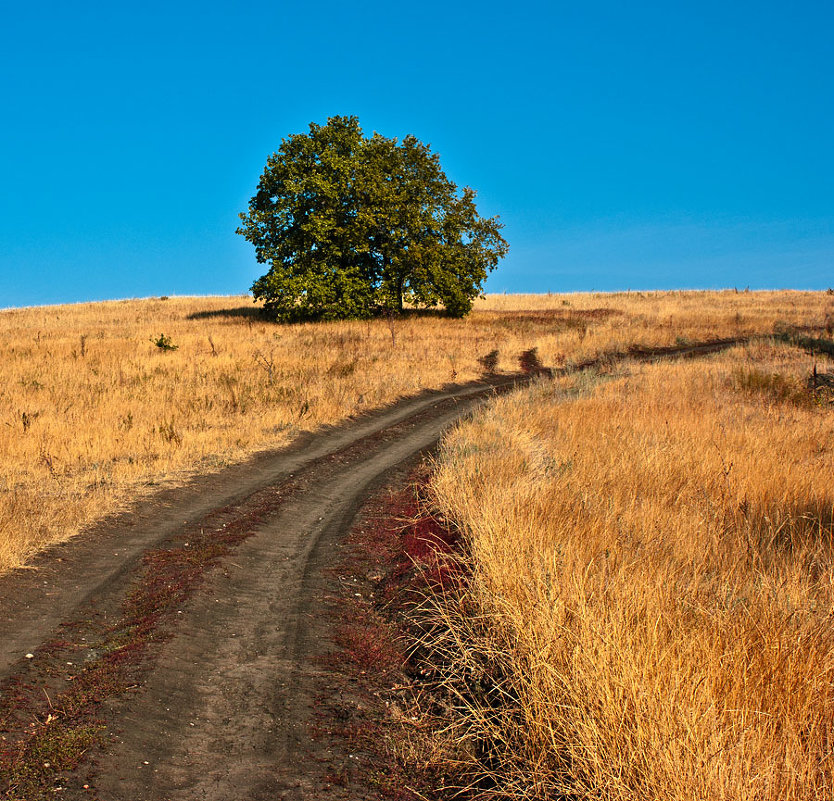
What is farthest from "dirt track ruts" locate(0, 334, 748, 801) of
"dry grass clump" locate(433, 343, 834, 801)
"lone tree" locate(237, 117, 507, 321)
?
"lone tree" locate(237, 117, 507, 321)

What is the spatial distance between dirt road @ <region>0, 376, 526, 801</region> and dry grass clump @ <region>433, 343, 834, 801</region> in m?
1.25

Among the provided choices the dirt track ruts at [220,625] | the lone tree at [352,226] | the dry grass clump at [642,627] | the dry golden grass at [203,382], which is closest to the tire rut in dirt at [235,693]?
the dirt track ruts at [220,625]

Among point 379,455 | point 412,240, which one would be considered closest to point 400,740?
point 379,455

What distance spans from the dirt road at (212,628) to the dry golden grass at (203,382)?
883mm

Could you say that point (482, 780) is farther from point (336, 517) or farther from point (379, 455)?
point (379, 455)

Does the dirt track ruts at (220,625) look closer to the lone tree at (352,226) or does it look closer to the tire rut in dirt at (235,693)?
the tire rut in dirt at (235,693)

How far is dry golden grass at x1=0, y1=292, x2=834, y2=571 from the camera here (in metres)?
10.3

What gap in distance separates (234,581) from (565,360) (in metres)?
21.5

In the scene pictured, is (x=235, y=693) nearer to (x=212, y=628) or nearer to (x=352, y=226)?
(x=212, y=628)

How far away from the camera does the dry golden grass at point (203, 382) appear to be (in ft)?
33.9

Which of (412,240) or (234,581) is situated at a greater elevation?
(412,240)

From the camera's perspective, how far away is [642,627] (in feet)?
13.7

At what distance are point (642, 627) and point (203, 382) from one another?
635 inches

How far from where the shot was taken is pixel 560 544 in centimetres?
548
